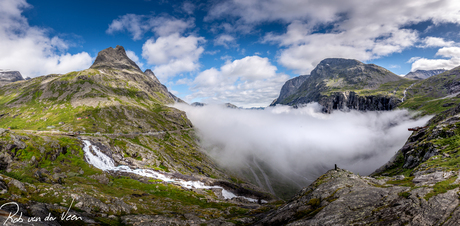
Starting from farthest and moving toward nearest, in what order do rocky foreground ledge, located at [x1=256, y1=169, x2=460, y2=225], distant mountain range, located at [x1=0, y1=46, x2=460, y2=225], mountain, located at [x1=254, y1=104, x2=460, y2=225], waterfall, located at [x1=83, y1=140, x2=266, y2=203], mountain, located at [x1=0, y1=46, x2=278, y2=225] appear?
waterfall, located at [x1=83, y1=140, x2=266, y2=203] < mountain, located at [x1=0, y1=46, x2=278, y2=225] < distant mountain range, located at [x1=0, y1=46, x2=460, y2=225] < mountain, located at [x1=254, y1=104, x2=460, y2=225] < rocky foreground ledge, located at [x1=256, y1=169, x2=460, y2=225]

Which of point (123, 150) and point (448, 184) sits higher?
point (448, 184)

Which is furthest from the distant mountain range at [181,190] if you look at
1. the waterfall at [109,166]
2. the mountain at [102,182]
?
the waterfall at [109,166]

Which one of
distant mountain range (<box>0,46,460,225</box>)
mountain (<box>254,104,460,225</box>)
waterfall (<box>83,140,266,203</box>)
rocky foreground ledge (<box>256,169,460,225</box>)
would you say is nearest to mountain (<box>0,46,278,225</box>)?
waterfall (<box>83,140,266,203</box>)

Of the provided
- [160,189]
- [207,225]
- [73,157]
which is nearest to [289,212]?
[207,225]

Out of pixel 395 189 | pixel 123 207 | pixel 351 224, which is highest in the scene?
pixel 395 189

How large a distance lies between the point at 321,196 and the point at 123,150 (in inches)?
6630

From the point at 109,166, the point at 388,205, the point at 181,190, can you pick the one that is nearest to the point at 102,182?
the point at 109,166

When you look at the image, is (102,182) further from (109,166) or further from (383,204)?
(383,204)

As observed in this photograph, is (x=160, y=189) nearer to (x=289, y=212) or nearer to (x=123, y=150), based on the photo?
(x=123, y=150)

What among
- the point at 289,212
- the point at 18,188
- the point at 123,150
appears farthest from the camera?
the point at 123,150

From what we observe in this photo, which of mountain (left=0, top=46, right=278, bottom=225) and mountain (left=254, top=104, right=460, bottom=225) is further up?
mountain (left=254, top=104, right=460, bottom=225)

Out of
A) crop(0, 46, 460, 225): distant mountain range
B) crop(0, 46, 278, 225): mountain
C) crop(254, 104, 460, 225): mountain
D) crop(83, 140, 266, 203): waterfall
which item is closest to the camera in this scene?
crop(254, 104, 460, 225): mountain

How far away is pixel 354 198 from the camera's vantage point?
111 ft

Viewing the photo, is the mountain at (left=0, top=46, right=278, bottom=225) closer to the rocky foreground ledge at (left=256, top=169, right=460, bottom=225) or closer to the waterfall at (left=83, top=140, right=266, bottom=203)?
the waterfall at (left=83, top=140, right=266, bottom=203)
